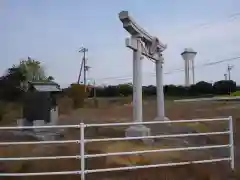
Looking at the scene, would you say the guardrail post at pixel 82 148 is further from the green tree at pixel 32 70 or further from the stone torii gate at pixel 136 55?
the green tree at pixel 32 70

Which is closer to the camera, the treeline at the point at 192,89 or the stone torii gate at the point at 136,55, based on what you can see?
the stone torii gate at the point at 136,55

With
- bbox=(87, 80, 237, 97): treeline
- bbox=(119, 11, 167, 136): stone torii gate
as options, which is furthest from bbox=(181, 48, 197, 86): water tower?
bbox=(119, 11, 167, 136): stone torii gate

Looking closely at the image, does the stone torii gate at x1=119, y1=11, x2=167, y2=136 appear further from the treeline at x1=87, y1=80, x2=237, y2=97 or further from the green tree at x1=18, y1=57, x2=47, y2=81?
the treeline at x1=87, y1=80, x2=237, y2=97

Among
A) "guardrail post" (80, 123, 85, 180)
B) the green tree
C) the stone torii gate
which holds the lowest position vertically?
"guardrail post" (80, 123, 85, 180)

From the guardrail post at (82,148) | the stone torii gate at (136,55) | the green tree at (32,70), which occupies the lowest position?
the guardrail post at (82,148)

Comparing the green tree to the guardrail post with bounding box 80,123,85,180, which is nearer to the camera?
the guardrail post with bounding box 80,123,85,180

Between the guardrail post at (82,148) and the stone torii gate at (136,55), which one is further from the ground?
the stone torii gate at (136,55)

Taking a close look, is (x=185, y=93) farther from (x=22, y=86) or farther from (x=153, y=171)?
(x=153, y=171)

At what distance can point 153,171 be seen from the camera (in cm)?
578

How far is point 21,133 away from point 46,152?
4322mm

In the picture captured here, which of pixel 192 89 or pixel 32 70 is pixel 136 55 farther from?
pixel 192 89

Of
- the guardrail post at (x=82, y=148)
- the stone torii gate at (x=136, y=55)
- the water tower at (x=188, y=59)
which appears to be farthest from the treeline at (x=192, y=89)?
the guardrail post at (x=82, y=148)

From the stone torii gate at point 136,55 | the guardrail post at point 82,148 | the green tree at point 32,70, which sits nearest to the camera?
the guardrail post at point 82,148

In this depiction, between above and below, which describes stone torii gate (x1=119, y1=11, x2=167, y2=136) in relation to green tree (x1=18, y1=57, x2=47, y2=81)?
below
